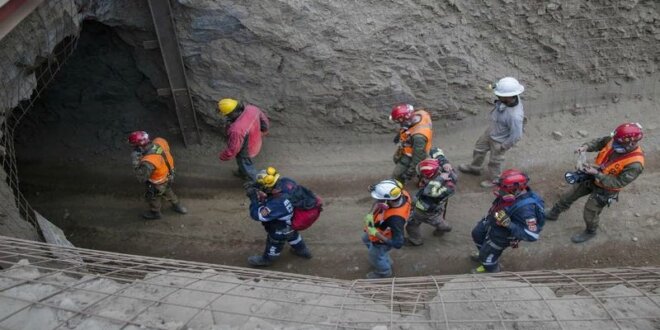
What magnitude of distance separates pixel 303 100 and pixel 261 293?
17.2 ft

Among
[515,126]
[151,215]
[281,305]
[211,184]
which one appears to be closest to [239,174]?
[211,184]

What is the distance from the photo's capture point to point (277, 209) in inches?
257

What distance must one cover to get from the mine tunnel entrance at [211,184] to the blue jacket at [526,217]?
1.47m

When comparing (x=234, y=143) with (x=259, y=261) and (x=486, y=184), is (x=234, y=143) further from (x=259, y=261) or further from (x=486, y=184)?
(x=486, y=184)

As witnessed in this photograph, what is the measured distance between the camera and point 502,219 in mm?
6066

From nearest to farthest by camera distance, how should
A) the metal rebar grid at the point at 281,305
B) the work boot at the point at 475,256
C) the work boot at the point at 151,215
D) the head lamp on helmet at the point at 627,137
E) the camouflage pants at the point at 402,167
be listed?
1. the metal rebar grid at the point at 281,305
2. the head lamp on helmet at the point at 627,137
3. the work boot at the point at 475,256
4. the camouflage pants at the point at 402,167
5. the work boot at the point at 151,215

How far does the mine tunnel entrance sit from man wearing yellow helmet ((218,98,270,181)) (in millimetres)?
906

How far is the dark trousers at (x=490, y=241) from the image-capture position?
6.29m

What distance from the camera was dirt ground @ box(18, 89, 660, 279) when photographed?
7359 millimetres

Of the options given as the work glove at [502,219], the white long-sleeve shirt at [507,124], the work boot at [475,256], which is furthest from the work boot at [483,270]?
the white long-sleeve shirt at [507,124]

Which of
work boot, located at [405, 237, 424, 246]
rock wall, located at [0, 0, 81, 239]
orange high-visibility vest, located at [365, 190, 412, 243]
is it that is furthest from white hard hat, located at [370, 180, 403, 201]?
rock wall, located at [0, 0, 81, 239]

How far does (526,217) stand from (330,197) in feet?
12.3

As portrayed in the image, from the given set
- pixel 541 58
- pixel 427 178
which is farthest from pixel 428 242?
pixel 541 58

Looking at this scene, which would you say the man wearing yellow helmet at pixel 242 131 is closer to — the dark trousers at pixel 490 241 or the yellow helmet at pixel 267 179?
the yellow helmet at pixel 267 179
